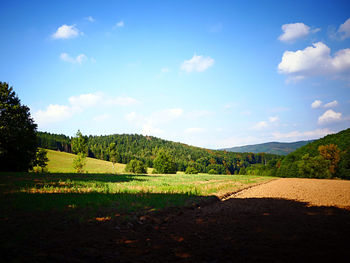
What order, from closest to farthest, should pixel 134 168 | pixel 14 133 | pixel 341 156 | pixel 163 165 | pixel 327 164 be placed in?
pixel 14 133 < pixel 327 164 < pixel 341 156 < pixel 163 165 < pixel 134 168

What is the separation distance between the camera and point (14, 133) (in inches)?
1309

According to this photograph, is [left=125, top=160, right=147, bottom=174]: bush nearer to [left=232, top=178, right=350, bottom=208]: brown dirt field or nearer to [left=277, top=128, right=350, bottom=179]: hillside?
[left=232, top=178, right=350, bottom=208]: brown dirt field

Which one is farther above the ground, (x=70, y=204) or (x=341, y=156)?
(x=70, y=204)

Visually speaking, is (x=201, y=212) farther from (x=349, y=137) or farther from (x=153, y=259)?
(x=349, y=137)

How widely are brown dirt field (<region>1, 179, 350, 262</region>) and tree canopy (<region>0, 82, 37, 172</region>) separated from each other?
36.5 metres

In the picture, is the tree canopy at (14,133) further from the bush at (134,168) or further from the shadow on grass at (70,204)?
the bush at (134,168)

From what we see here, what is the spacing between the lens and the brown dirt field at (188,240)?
14.8ft

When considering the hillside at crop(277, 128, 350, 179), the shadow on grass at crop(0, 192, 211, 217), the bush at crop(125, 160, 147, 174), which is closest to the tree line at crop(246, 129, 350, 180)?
the hillside at crop(277, 128, 350, 179)

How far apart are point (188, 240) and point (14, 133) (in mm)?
41285

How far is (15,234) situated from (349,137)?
365 ft

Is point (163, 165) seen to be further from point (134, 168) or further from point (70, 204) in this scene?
point (70, 204)

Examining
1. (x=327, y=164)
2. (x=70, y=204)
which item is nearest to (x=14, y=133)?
(x=70, y=204)

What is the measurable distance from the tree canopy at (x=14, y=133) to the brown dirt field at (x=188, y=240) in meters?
36.5

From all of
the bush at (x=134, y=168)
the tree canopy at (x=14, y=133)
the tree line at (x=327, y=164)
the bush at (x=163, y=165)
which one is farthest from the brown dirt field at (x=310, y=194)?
the bush at (x=134, y=168)
